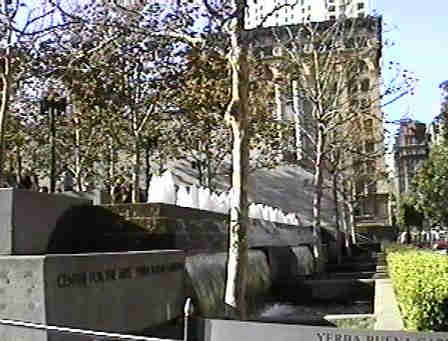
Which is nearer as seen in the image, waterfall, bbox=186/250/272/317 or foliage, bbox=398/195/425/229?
waterfall, bbox=186/250/272/317

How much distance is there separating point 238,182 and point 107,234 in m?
3.52

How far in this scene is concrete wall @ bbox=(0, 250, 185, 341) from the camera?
7.18 metres

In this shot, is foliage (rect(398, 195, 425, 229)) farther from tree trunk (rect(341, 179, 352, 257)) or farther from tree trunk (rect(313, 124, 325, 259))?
tree trunk (rect(313, 124, 325, 259))

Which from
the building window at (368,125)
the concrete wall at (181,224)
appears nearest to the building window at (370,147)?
the building window at (368,125)

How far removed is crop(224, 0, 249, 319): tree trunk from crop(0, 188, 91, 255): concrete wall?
2.88 metres

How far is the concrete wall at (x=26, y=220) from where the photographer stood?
984 centimetres

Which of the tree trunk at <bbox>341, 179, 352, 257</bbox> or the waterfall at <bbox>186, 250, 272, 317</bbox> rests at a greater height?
the tree trunk at <bbox>341, 179, 352, 257</bbox>

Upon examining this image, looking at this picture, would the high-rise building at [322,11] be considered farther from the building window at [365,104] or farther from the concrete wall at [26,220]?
the concrete wall at [26,220]

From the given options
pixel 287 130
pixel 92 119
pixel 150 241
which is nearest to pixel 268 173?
pixel 287 130

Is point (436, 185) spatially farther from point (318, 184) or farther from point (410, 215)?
point (318, 184)

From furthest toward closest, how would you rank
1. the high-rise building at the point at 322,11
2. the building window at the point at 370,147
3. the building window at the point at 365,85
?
1. the building window at the point at 370,147
2. the building window at the point at 365,85
3. the high-rise building at the point at 322,11

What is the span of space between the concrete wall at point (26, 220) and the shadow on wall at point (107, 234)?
3.05 feet

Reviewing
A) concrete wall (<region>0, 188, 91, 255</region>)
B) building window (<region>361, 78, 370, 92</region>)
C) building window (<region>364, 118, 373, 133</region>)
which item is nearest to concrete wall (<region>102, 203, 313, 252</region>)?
concrete wall (<region>0, 188, 91, 255</region>)

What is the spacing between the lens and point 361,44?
29.2 meters
